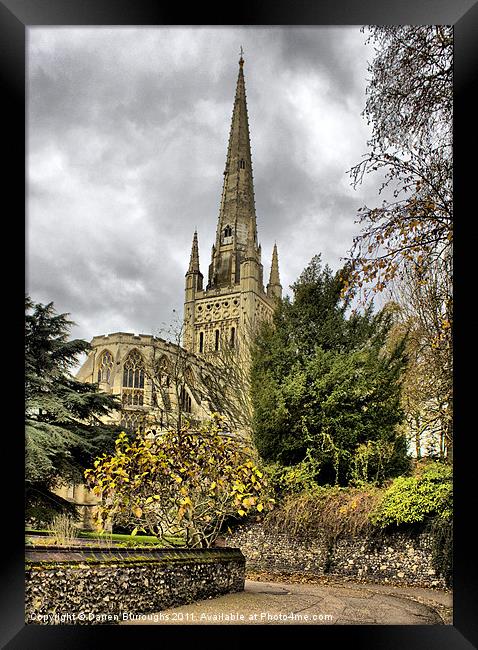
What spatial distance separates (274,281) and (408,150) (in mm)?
2786

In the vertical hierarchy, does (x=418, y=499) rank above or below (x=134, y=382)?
below

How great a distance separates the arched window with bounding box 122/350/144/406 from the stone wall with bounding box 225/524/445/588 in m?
2.82

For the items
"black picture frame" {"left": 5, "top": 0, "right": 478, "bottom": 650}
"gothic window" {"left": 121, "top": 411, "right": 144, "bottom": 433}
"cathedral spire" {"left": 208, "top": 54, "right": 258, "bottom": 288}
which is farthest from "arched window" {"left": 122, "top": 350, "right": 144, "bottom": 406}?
"black picture frame" {"left": 5, "top": 0, "right": 478, "bottom": 650}

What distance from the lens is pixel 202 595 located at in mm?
5773

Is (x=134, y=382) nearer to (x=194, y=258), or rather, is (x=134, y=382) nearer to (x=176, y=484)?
(x=194, y=258)

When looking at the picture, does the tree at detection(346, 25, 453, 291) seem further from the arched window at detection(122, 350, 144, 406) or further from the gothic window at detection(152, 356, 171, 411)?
the gothic window at detection(152, 356, 171, 411)

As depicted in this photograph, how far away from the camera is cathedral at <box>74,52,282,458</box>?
732 cm

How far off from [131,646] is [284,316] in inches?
249

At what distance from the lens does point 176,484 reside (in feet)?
21.7

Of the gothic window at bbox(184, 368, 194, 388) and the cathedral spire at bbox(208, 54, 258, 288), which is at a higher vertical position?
the cathedral spire at bbox(208, 54, 258, 288)

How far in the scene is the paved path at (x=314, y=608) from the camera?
5105mm

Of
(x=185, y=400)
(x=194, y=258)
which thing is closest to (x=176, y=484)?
(x=194, y=258)
